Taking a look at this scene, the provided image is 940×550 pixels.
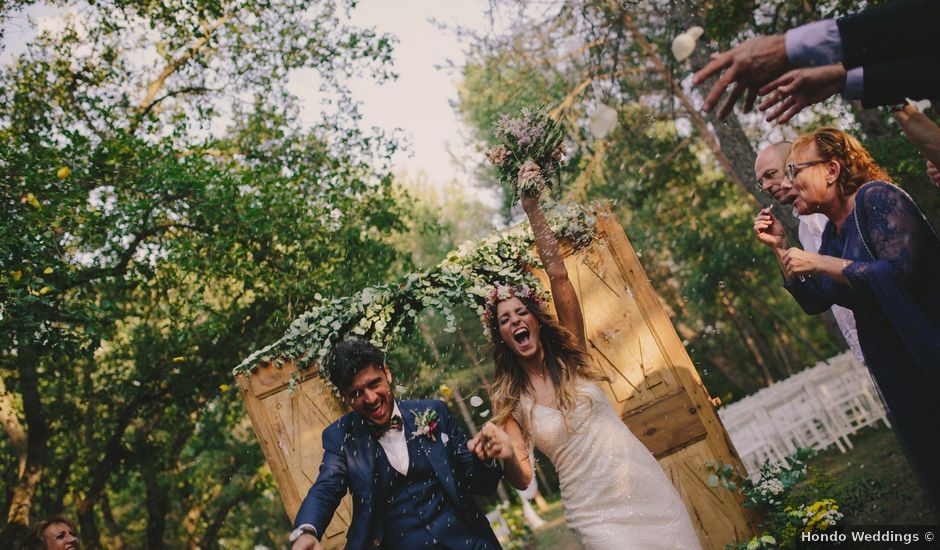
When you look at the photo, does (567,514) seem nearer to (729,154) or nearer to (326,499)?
(326,499)

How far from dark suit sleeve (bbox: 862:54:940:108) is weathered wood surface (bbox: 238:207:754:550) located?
3.29m

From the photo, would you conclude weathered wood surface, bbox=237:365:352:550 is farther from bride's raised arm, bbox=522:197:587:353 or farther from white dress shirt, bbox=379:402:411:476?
bride's raised arm, bbox=522:197:587:353

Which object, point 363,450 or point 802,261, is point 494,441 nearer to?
point 363,450

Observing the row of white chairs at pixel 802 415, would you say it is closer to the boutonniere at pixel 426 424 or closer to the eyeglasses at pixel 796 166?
the eyeglasses at pixel 796 166

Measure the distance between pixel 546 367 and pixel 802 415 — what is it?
8.20 metres

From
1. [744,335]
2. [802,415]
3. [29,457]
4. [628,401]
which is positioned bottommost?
[802,415]

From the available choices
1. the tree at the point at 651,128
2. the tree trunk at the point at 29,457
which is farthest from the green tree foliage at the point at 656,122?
the tree trunk at the point at 29,457

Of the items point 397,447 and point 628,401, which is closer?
point 397,447

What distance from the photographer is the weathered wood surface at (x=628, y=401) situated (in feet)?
15.8

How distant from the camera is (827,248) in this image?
3.35 m

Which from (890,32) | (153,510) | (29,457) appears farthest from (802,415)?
(153,510)

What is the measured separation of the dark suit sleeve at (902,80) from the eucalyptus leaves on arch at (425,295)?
11.0 ft

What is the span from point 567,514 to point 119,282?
842cm

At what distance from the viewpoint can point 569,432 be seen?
338cm
